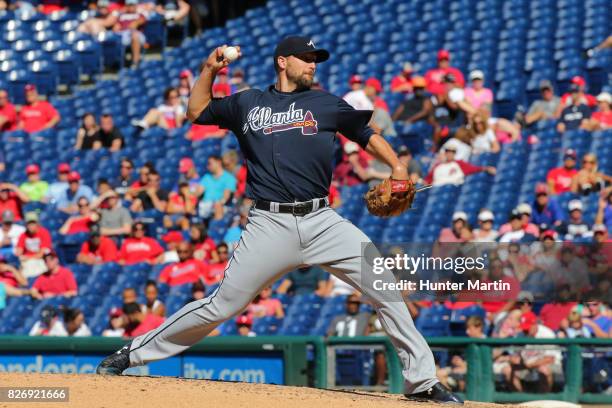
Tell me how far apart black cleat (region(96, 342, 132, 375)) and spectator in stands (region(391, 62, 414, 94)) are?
876cm

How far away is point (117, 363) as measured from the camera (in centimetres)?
618

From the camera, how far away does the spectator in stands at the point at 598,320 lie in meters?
9.70

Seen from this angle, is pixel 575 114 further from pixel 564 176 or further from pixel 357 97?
pixel 357 97

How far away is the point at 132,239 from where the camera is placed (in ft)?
41.9

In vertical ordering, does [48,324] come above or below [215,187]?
below

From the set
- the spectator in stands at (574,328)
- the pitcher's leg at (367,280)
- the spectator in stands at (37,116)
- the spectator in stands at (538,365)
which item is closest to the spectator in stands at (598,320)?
the spectator in stands at (574,328)

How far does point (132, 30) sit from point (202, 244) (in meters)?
6.65

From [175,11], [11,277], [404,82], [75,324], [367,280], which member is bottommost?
[367,280]

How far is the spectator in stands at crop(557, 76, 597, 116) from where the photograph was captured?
42.3ft

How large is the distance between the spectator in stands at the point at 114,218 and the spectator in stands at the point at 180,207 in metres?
0.42

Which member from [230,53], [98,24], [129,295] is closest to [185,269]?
[129,295]

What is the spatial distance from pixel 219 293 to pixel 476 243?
17.7 ft

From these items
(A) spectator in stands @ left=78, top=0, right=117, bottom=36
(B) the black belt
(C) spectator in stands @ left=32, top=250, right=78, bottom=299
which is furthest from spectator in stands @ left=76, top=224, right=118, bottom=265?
(B) the black belt

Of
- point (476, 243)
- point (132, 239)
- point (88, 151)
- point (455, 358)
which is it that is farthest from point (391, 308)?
point (88, 151)
